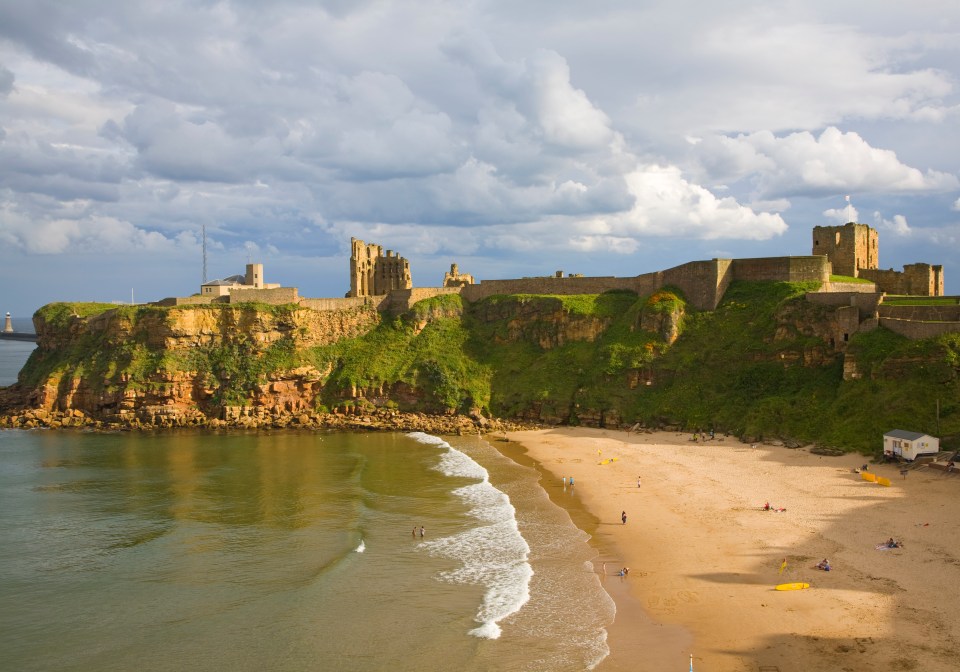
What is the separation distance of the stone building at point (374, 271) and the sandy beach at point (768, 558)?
40133 mm

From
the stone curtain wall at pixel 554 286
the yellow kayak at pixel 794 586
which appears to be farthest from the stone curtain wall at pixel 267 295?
the yellow kayak at pixel 794 586

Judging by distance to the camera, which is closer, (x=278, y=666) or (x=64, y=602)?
(x=278, y=666)

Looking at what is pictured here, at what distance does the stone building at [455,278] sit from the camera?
7722 centimetres

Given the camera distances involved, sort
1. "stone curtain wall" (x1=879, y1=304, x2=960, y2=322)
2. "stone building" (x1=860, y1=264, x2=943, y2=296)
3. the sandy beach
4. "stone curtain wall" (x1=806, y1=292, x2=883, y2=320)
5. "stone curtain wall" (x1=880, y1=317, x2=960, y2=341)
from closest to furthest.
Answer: the sandy beach
"stone curtain wall" (x1=880, y1=317, x2=960, y2=341)
"stone curtain wall" (x1=879, y1=304, x2=960, y2=322)
"stone curtain wall" (x1=806, y1=292, x2=883, y2=320)
"stone building" (x1=860, y1=264, x2=943, y2=296)

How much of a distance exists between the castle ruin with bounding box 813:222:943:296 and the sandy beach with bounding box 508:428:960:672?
69.5 ft

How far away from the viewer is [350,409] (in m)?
61.4

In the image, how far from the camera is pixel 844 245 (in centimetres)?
5675

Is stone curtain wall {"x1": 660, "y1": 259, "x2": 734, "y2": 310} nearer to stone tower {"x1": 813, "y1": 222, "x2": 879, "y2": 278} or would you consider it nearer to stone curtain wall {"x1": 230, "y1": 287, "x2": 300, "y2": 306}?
stone tower {"x1": 813, "y1": 222, "x2": 879, "y2": 278}

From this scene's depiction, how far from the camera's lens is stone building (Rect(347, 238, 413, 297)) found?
7744 cm

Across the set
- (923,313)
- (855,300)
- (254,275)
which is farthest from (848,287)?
(254,275)

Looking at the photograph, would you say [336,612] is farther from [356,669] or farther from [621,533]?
[621,533]

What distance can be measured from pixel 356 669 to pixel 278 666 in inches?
87.0

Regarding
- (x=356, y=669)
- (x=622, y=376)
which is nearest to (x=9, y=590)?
(x=356, y=669)

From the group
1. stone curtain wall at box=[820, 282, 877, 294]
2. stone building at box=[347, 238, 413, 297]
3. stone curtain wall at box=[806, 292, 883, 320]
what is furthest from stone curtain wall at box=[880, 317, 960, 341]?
stone building at box=[347, 238, 413, 297]
